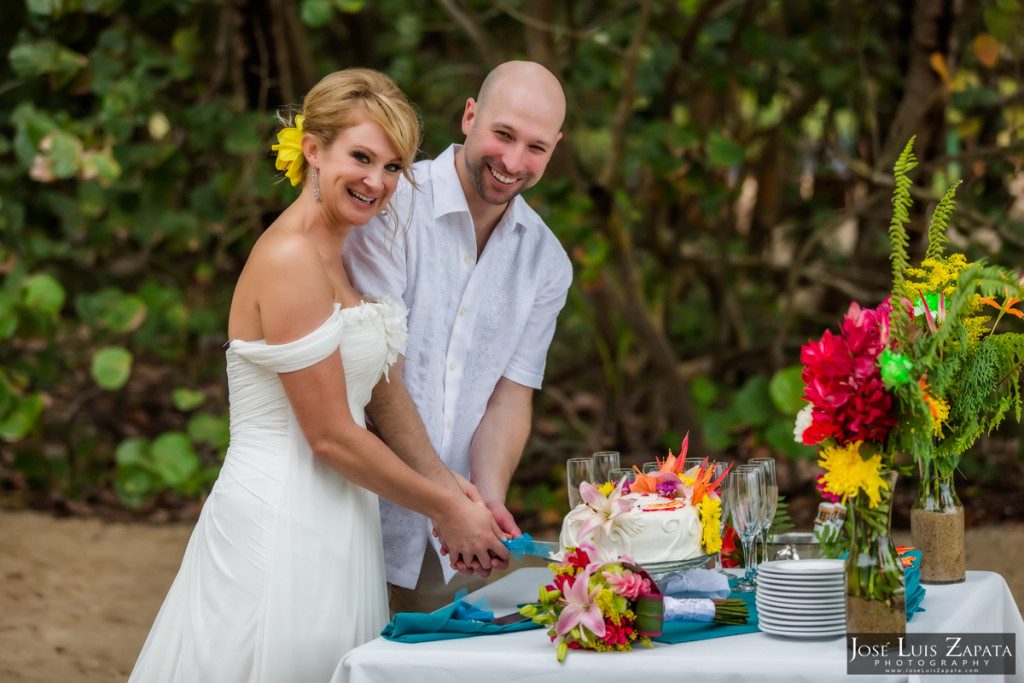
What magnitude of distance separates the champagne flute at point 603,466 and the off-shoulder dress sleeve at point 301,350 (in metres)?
0.53

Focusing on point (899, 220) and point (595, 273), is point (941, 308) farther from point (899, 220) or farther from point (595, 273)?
point (595, 273)

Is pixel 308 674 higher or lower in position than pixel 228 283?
lower

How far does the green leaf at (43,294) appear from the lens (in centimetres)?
407

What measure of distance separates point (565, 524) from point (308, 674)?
52cm

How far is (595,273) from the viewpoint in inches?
186

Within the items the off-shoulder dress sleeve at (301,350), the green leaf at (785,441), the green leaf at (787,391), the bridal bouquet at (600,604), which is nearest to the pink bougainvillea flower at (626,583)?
the bridal bouquet at (600,604)

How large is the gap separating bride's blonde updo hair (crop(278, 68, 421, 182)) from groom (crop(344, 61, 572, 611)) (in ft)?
1.00

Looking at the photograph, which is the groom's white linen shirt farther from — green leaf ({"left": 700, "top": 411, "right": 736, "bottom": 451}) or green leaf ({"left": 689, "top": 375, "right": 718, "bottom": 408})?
green leaf ({"left": 689, "top": 375, "right": 718, "bottom": 408})

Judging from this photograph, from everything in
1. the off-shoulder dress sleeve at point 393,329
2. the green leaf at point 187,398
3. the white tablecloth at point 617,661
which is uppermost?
the off-shoulder dress sleeve at point 393,329

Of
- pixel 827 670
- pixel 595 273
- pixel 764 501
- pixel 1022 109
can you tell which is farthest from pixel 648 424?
pixel 827 670

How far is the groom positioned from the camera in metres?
2.39

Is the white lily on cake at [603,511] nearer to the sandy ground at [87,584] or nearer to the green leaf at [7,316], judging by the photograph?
the sandy ground at [87,584]

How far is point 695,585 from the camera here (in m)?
1.97

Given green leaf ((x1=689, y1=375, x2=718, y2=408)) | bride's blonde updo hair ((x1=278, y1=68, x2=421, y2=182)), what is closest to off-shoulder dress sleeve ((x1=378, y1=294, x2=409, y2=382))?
bride's blonde updo hair ((x1=278, y1=68, x2=421, y2=182))
